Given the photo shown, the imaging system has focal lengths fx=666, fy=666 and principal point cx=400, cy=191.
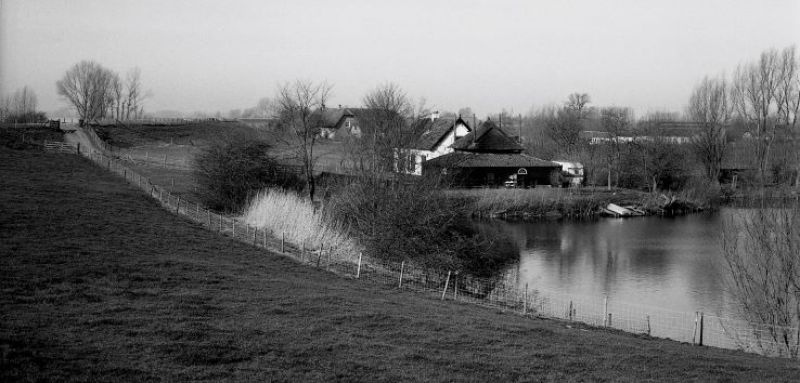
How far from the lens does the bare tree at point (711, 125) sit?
57.2 m

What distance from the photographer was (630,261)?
30.9m

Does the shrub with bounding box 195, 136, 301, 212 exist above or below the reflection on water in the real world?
above

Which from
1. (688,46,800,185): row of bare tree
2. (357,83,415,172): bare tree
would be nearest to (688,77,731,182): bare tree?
(688,46,800,185): row of bare tree

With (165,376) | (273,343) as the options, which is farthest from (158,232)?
(165,376)

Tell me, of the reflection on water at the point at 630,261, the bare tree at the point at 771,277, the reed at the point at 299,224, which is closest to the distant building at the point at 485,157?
the reflection on water at the point at 630,261

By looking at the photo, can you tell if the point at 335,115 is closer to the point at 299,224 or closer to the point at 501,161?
the point at 501,161

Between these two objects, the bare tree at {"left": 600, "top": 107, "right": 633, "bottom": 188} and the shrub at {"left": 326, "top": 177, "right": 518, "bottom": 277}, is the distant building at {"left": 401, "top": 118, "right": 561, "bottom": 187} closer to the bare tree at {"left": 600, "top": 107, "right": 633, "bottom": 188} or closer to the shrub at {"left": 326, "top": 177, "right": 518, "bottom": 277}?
the bare tree at {"left": 600, "top": 107, "right": 633, "bottom": 188}

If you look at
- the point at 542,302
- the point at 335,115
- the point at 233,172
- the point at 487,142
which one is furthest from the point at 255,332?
the point at 335,115

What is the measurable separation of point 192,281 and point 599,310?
12.7 metres

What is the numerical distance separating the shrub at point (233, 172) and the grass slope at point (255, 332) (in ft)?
51.2

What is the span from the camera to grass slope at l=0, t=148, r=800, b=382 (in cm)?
1000

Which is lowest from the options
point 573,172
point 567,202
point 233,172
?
point 567,202

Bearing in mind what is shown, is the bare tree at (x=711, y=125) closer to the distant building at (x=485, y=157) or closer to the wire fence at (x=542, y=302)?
the distant building at (x=485, y=157)

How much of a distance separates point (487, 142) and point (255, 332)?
158 ft
